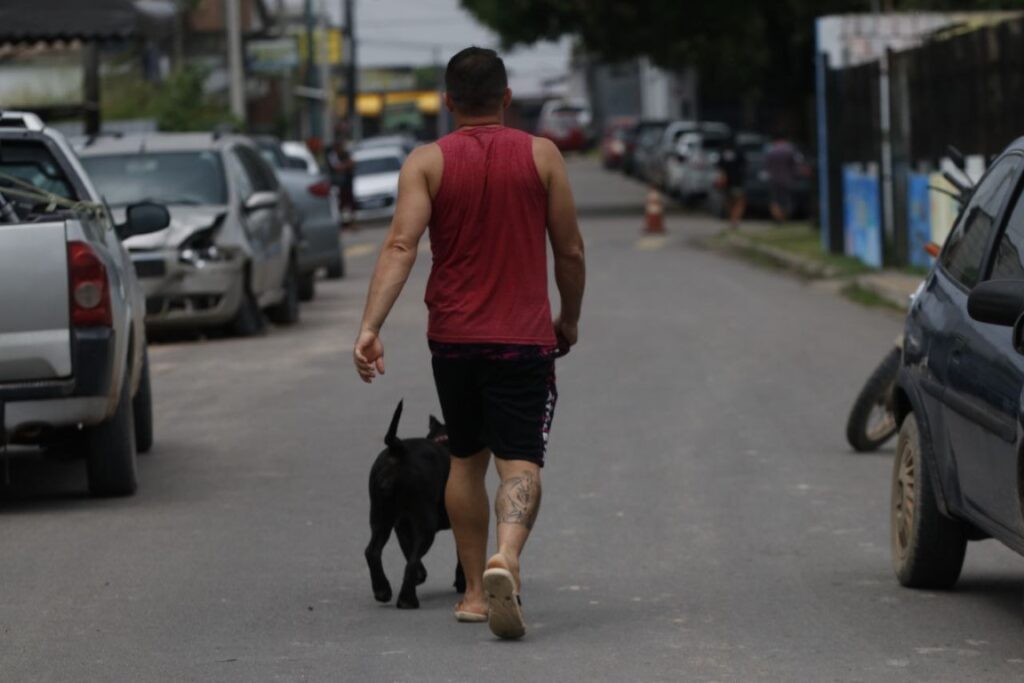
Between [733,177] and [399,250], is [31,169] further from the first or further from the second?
[733,177]

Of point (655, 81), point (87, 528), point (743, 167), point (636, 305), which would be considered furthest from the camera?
point (655, 81)

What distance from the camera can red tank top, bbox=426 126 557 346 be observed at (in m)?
6.82

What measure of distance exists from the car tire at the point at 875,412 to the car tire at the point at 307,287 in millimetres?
12421

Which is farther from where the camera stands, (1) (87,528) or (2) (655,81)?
(2) (655,81)

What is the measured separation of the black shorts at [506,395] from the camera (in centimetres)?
689

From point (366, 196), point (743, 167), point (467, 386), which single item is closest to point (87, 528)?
point (467, 386)

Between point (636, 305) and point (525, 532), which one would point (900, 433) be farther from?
point (636, 305)

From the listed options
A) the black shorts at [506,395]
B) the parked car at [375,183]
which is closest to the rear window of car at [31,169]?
the black shorts at [506,395]

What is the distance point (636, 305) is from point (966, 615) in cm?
1470

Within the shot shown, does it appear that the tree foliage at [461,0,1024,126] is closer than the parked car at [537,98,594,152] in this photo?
Yes

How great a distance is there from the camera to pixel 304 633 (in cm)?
705

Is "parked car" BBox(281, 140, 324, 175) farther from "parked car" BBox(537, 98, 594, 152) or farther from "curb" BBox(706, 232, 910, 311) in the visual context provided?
"parked car" BBox(537, 98, 594, 152)

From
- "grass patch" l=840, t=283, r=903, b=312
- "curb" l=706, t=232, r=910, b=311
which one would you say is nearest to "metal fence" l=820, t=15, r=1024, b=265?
"curb" l=706, t=232, r=910, b=311

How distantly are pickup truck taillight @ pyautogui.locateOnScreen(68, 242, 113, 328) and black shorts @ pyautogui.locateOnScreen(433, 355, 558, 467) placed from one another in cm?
308
